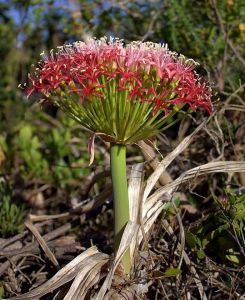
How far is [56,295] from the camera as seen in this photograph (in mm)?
1556

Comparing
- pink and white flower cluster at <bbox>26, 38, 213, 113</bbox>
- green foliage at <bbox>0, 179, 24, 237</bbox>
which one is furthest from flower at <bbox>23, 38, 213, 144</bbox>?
green foliage at <bbox>0, 179, 24, 237</bbox>

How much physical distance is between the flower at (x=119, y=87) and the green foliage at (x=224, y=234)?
1.07 ft

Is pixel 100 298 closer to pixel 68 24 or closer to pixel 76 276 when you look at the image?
pixel 76 276

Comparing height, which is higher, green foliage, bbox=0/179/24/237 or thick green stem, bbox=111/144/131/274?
thick green stem, bbox=111/144/131/274

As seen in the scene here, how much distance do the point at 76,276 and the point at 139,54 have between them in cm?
60

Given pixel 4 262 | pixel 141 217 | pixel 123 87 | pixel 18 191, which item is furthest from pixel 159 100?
pixel 18 191

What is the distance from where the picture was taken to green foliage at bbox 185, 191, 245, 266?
162 cm

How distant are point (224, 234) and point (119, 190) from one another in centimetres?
40

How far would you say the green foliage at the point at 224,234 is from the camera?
5.32 feet

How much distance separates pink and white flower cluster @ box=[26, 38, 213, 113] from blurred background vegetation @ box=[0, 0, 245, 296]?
37 centimetres

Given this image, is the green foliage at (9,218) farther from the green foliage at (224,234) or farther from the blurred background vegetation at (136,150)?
the green foliage at (224,234)

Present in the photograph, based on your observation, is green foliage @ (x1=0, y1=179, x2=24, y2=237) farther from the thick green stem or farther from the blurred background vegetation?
the thick green stem

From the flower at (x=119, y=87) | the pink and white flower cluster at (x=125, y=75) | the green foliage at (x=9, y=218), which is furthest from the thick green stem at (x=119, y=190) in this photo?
the green foliage at (x=9, y=218)

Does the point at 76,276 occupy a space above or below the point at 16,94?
below
